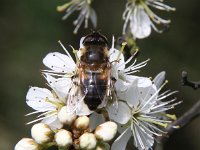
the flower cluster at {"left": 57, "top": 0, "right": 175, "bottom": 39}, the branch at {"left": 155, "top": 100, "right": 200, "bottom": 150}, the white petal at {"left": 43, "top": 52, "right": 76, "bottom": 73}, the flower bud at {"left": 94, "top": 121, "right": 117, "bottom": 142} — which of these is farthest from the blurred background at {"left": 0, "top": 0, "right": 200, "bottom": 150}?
the flower bud at {"left": 94, "top": 121, "right": 117, "bottom": 142}

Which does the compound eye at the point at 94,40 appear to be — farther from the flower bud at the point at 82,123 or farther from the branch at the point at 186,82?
the branch at the point at 186,82

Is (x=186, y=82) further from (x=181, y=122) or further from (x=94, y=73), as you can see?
(x=94, y=73)

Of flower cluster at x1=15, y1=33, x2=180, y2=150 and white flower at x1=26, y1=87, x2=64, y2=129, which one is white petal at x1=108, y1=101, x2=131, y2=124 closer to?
flower cluster at x1=15, y1=33, x2=180, y2=150

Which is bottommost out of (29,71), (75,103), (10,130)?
(10,130)

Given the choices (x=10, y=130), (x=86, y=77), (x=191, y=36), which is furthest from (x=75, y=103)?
(x=191, y=36)

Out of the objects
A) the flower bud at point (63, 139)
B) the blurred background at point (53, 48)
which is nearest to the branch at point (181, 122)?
the flower bud at point (63, 139)

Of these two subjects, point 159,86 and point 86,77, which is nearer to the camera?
point 86,77

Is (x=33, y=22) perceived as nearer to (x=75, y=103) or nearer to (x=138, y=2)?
(x=138, y=2)
